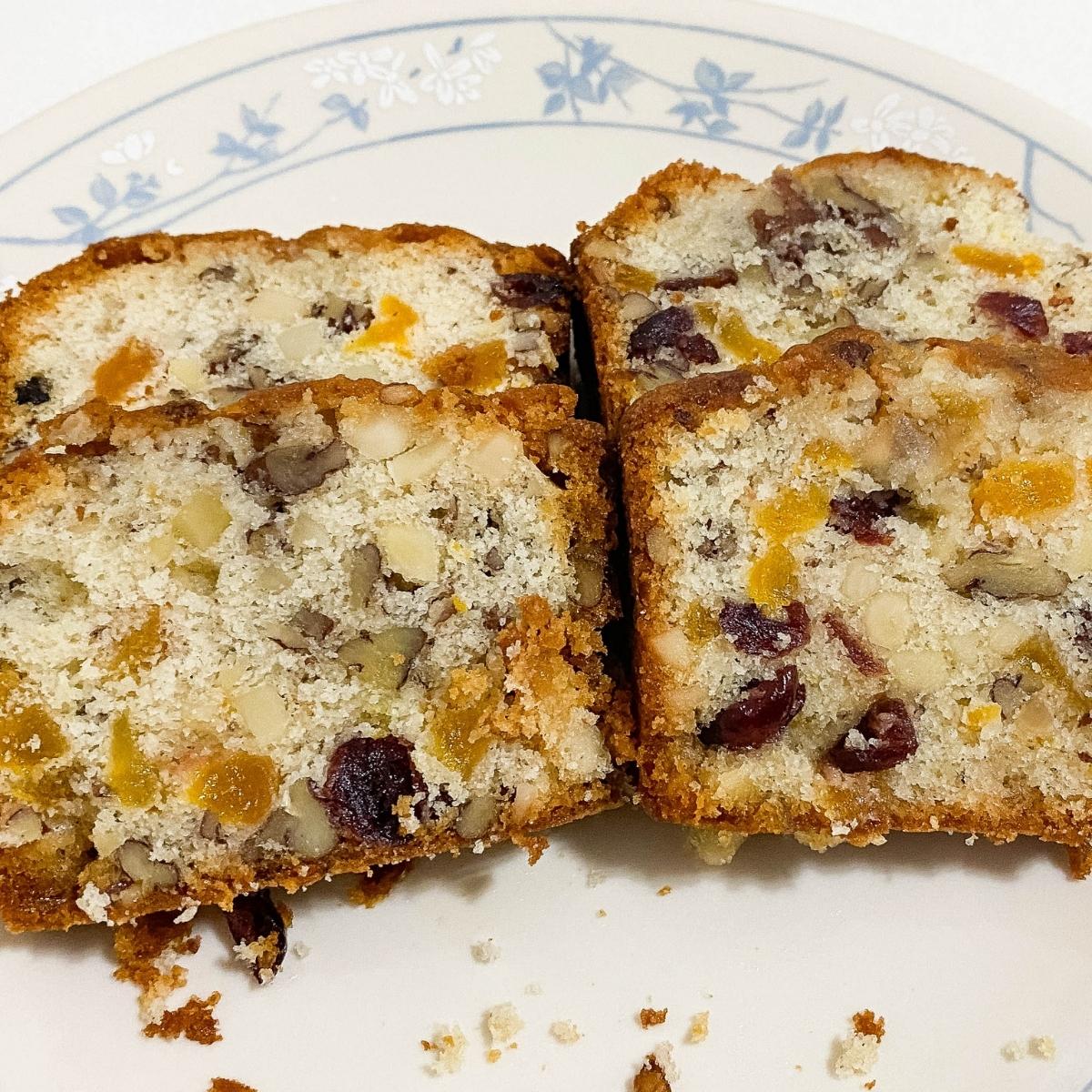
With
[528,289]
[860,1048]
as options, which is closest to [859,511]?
[528,289]

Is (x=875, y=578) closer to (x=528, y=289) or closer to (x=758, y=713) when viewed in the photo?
(x=758, y=713)

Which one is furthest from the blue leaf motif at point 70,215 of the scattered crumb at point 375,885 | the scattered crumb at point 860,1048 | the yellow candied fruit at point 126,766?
the scattered crumb at point 860,1048

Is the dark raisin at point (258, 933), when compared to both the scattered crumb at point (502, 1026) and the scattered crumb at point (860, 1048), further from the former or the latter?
the scattered crumb at point (860, 1048)

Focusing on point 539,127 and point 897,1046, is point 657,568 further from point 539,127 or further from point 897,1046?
point 539,127

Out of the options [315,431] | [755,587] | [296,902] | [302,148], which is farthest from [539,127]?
[296,902]

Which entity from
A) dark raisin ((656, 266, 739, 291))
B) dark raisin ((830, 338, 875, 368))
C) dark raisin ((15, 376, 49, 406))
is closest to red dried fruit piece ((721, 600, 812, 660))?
dark raisin ((830, 338, 875, 368))

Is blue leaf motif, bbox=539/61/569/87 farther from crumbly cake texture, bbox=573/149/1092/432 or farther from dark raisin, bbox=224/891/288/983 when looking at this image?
dark raisin, bbox=224/891/288/983
